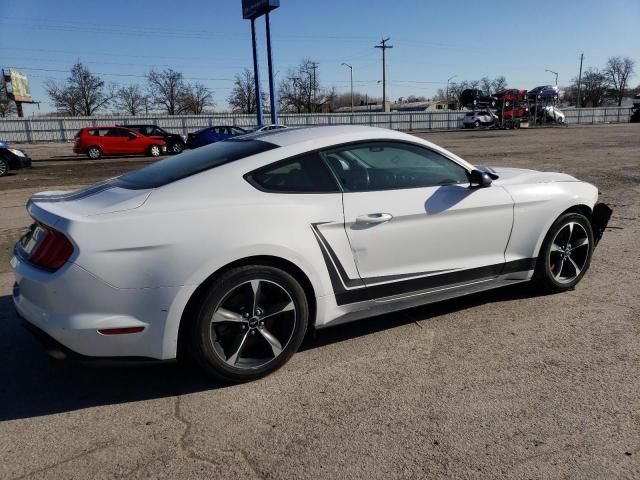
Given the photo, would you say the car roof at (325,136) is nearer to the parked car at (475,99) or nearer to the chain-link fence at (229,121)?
the chain-link fence at (229,121)

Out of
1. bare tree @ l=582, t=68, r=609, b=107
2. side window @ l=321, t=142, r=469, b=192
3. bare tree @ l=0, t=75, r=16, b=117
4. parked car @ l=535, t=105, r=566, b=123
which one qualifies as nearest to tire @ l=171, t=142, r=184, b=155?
side window @ l=321, t=142, r=469, b=192

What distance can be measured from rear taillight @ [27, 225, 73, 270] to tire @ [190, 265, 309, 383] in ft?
2.49

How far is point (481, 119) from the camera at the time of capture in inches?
1940

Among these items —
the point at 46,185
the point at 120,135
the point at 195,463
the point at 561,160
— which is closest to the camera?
the point at 195,463

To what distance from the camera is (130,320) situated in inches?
110

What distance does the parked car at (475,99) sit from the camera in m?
46.5

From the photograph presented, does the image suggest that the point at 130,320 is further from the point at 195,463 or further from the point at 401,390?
the point at 401,390

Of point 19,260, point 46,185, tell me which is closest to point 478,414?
point 19,260

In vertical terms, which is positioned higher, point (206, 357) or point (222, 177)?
point (222, 177)

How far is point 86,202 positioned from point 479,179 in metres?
2.69

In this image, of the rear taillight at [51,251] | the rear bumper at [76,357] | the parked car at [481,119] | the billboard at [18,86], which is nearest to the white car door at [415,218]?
the rear bumper at [76,357]

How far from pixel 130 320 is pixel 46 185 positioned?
41.1 feet

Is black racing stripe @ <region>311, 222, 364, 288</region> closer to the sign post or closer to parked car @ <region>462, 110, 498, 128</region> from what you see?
the sign post

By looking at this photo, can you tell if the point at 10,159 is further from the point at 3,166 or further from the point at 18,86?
the point at 18,86
